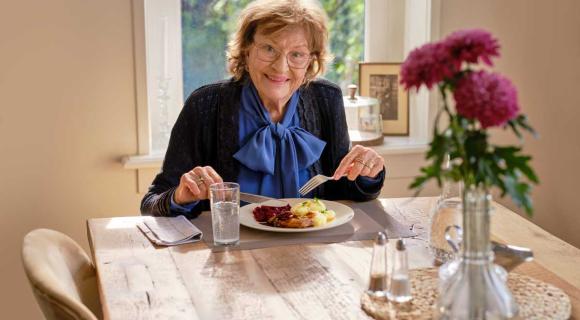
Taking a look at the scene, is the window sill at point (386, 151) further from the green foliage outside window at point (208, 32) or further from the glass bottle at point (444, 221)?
the glass bottle at point (444, 221)

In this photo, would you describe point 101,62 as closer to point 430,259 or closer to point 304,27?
point 304,27

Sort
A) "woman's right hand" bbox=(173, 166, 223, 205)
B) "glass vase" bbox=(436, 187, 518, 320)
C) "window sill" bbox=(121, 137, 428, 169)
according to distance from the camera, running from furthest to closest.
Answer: "window sill" bbox=(121, 137, 428, 169)
"woman's right hand" bbox=(173, 166, 223, 205)
"glass vase" bbox=(436, 187, 518, 320)

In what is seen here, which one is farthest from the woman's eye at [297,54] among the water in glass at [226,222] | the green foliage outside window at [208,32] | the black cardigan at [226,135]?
the water in glass at [226,222]

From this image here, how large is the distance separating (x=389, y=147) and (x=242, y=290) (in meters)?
1.51

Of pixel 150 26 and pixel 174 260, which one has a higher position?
pixel 150 26

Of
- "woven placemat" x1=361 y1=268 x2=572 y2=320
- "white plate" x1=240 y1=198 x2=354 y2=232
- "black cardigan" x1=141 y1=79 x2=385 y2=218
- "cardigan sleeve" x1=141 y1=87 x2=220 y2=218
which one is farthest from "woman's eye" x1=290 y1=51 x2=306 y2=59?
"woven placemat" x1=361 y1=268 x2=572 y2=320

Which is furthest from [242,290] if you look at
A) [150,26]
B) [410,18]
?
[410,18]

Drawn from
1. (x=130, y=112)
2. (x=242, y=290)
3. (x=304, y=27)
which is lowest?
(x=242, y=290)

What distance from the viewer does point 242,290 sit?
1535 mm

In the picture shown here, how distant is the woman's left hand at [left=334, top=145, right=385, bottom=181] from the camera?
6.98 ft

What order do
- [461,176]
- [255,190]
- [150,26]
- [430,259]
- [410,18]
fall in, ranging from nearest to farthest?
[461,176] < [430,259] < [255,190] < [150,26] < [410,18]

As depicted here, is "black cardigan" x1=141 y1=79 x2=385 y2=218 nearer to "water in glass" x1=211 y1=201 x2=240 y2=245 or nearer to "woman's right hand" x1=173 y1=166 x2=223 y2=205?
"woman's right hand" x1=173 y1=166 x2=223 y2=205

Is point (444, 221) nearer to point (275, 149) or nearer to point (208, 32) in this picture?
point (275, 149)

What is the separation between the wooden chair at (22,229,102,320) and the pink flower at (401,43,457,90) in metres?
0.65
